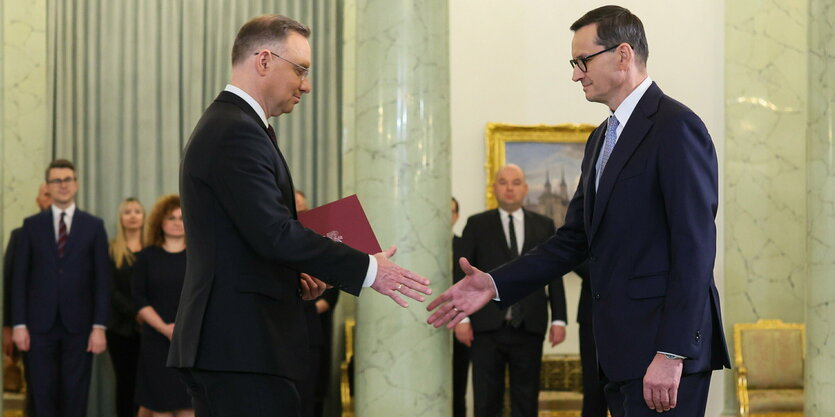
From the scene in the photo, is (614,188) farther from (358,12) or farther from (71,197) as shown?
(71,197)

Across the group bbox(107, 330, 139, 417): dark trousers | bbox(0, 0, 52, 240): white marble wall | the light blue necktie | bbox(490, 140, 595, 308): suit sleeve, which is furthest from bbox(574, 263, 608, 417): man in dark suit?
bbox(0, 0, 52, 240): white marble wall

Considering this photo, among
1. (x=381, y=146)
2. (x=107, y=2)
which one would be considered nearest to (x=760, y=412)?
(x=381, y=146)

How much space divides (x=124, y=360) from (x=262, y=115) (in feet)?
18.6

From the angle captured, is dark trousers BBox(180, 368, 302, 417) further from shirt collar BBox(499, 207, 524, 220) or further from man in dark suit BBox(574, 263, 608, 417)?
shirt collar BBox(499, 207, 524, 220)

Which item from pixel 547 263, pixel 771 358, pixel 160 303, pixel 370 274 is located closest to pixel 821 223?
pixel 771 358

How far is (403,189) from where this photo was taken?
6.52 m

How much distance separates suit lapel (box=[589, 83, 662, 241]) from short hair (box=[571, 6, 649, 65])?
243mm

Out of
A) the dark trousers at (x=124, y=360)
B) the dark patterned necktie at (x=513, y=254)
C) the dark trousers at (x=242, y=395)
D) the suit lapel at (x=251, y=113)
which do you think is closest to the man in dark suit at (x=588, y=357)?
the dark patterned necktie at (x=513, y=254)

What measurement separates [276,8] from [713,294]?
7.12 meters

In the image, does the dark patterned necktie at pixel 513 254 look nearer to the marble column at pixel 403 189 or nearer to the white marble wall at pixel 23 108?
the marble column at pixel 403 189

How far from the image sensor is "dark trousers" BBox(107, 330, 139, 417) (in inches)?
346

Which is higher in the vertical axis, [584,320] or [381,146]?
[381,146]

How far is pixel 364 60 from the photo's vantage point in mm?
6629

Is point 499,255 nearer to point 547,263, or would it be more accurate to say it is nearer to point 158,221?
point 158,221
